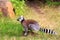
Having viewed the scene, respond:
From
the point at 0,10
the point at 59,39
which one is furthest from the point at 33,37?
the point at 0,10

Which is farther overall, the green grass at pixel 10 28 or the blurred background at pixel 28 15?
the green grass at pixel 10 28

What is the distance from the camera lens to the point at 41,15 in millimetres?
12547

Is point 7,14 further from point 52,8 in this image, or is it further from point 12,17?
point 52,8

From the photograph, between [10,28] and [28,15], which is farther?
[28,15]

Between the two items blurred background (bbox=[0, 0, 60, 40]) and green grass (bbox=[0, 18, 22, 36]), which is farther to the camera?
green grass (bbox=[0, 18, 22, 36])

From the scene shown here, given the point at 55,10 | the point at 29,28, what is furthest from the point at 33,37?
the point at 55,10

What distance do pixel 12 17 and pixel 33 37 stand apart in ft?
9.31

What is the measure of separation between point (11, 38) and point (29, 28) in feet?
2.53

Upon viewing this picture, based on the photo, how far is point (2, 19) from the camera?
10594 millimetres

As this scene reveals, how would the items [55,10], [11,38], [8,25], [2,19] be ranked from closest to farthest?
[11,38] < [8,25] < [2,19] < [55,10]

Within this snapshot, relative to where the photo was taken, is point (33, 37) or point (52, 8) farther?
point (52, 8)

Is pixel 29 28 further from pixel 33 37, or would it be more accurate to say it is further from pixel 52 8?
pixel 52 8

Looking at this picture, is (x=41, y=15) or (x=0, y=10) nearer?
(x=0, y=10)

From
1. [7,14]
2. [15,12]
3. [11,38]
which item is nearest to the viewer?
[11,38]
